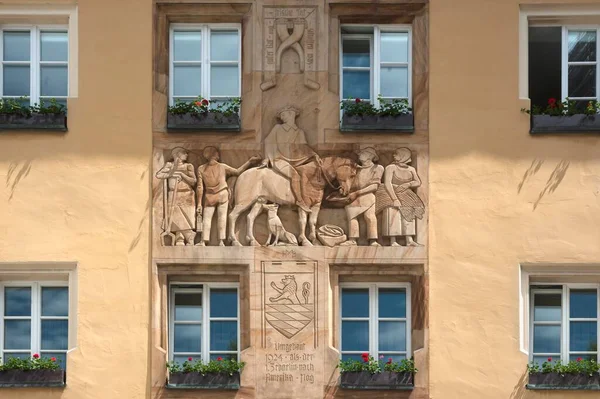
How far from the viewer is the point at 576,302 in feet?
66.2

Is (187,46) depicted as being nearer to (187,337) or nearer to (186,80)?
(186,80)

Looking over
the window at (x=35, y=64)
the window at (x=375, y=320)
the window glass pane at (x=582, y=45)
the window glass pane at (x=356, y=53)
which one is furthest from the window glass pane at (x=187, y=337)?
the window glass pane at (x=582, y=45)

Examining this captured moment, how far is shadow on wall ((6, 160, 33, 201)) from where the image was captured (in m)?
20.1

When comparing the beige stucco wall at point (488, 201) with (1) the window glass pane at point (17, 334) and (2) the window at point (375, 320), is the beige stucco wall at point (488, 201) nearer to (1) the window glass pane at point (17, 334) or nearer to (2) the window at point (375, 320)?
(2) the window at point (375, 320)

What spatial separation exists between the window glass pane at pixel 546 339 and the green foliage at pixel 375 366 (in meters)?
1.58

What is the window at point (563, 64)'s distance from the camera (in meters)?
20.5

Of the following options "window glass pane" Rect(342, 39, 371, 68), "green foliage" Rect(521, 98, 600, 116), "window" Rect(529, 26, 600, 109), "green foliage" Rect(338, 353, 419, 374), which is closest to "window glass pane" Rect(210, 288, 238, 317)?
"green foliage" Rect(338, 353, 419, 374)

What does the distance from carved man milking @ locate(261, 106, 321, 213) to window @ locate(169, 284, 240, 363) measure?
165 centimetres

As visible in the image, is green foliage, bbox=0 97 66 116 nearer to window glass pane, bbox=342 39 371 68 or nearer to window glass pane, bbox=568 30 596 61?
window glass pane, bbox=342 39 371 68

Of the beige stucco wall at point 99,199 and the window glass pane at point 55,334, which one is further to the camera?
the window glass pane at point 55,334

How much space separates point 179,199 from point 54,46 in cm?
258

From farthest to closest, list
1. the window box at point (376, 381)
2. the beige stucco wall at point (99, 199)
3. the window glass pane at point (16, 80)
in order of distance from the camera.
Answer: the window glass pane at point (16, 80), the beige stucco wall at point (99, 199), the window box at point (376, 381)

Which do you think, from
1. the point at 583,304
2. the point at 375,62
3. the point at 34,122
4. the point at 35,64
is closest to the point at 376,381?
the point at 583,304

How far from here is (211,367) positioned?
19828 mm
